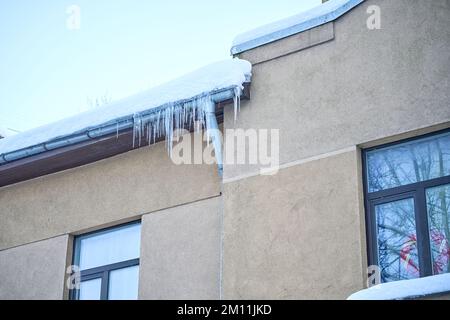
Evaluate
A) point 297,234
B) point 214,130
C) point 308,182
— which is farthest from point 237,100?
point 297,234

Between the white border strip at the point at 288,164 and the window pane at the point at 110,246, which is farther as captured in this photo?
the window pane at the point at 110,246

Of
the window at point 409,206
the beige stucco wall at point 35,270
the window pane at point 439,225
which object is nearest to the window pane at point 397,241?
the window at point 409,206

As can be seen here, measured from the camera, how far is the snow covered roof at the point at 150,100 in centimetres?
880

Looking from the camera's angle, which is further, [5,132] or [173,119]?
[5,132]

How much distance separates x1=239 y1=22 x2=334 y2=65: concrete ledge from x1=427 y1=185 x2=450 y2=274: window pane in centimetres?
180

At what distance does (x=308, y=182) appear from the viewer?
324 inches

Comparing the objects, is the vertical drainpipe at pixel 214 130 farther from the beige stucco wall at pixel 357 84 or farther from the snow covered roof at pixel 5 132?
the snow covered roof at pixel 5 132

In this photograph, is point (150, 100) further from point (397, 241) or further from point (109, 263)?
point (397, 241)

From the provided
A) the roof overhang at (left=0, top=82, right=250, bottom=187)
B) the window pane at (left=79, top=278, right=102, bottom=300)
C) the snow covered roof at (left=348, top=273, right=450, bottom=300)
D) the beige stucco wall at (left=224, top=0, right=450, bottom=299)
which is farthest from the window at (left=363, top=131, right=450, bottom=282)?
the window pane at (left=79, top=278, right=102, bottom=300)

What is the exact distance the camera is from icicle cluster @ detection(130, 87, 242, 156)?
29.0 feet

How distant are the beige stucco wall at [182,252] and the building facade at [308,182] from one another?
0.01m

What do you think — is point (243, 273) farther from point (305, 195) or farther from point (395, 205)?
point (395, 205)

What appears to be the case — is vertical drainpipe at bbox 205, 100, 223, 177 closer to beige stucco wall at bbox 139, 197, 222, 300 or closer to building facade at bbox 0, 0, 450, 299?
building facade at bbox 0, 0, 450, 299

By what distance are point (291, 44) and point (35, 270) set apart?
3.66 m
